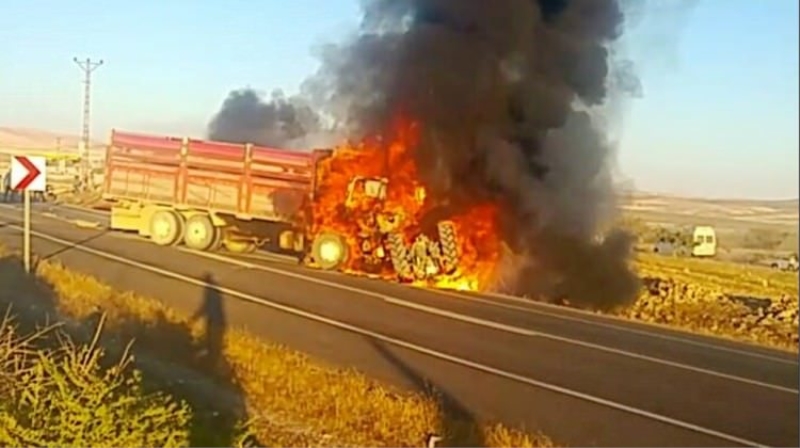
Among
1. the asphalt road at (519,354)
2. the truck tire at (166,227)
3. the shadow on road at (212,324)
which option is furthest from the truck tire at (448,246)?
the truck tire at (166,227)

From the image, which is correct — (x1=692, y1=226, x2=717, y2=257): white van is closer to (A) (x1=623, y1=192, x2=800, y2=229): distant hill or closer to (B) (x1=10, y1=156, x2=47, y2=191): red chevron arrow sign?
(A) (x1=623, y1=192, x2=800, y2=229): distant hill

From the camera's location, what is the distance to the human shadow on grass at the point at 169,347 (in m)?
7.93

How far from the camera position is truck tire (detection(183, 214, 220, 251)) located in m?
23.9

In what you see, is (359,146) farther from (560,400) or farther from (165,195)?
(560,400)

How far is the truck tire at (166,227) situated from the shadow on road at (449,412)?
43.3 feet

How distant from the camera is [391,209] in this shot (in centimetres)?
2212

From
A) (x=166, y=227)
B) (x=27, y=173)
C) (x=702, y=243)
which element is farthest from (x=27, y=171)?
(x=702, y=243)

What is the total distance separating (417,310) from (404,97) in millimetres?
10155

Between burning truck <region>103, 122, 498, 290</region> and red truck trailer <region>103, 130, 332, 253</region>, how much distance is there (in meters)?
0.02

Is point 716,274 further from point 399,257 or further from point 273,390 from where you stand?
point 273,390

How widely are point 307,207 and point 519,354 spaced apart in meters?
11.1

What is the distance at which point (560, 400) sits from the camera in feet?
32.1

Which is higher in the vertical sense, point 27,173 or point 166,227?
point 27,173

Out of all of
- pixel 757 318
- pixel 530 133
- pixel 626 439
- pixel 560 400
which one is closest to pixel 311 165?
pixel 530 133
